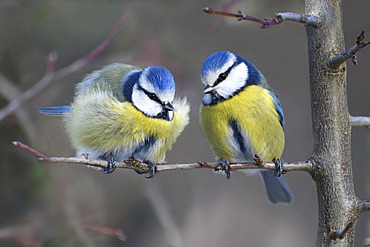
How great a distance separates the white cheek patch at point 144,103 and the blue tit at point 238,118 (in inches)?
8.2

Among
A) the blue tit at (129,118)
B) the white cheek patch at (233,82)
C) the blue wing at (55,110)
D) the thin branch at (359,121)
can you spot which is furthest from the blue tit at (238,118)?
the blue wing at (55,110)

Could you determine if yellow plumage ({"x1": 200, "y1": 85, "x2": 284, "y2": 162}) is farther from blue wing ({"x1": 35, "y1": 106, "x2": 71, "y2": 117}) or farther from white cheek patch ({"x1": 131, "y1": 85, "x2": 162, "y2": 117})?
blue wing ({"x1": 35, "y1": 106, "x2": 71, "y2": 117})

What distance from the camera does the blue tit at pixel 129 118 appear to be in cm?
174

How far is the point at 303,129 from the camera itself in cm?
320

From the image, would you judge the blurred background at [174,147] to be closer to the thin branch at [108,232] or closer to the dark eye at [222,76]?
the thin branch at [108,232]

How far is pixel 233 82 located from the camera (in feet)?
6.00

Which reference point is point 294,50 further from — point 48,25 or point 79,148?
point 79,148

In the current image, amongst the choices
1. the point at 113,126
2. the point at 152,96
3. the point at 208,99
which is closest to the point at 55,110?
the point at 113,126

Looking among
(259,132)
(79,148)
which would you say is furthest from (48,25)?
(259,132)

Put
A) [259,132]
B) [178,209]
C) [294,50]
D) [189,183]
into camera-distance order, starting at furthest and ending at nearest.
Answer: [294,50] → [189,183] → [178,209] → [259,132]

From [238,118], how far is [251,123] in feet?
0.18

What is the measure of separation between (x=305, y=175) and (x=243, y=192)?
0.47 meters

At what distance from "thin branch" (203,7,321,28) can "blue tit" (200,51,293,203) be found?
2.06 feet

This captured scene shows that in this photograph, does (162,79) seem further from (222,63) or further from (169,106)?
(222,63)
